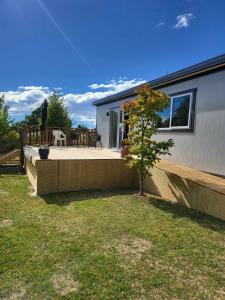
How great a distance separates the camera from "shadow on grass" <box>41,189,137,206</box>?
17.9ft

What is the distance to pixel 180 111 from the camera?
7344 mm

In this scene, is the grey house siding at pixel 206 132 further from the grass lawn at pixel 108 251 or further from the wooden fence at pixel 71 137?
the wooden fence at pixel 71 137

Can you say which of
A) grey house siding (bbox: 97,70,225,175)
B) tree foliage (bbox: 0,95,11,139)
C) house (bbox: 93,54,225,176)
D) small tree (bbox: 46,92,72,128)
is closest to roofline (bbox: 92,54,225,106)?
house (bbox: 93,54,225,176)

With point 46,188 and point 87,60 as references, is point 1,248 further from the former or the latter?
point 87,60

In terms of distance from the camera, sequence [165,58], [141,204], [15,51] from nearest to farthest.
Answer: [141,204]
[165,58]
[15,51]

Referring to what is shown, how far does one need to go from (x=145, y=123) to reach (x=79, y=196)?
7.56 ft

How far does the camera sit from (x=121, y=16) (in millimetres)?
9641

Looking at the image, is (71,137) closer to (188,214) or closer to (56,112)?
(188,214)

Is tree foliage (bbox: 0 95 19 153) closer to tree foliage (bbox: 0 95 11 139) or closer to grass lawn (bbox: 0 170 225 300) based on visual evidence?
tree foliage (bbox: 0 95 11 139)

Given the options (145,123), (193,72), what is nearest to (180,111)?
(193,72)

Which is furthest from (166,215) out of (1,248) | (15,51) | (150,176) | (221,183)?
(15,51)

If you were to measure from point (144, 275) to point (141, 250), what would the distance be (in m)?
0.59

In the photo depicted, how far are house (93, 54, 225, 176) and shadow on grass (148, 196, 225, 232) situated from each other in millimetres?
1619

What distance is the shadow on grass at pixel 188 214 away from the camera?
164 inches
